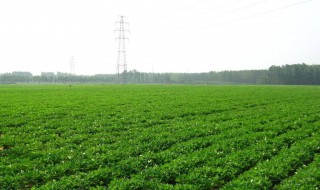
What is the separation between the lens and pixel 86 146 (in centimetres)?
1475

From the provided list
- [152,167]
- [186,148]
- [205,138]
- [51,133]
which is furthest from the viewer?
[51,133]

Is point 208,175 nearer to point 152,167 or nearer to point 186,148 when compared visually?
point 152,167

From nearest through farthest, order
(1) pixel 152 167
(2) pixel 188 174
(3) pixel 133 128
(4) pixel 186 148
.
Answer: (2) pixel 188 174, (1) pixel 152 167, (4) pixel 186 148, (3) pixel 133 128

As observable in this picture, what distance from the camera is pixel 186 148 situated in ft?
46.7

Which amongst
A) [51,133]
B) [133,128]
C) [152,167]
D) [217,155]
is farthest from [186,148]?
[51,133]

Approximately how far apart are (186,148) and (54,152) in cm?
Result: 628

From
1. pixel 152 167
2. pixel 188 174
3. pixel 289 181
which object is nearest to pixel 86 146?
pixel 152 167

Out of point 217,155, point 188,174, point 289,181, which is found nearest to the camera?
point 289,181

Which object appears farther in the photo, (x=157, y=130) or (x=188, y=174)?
(x=157, y=130)

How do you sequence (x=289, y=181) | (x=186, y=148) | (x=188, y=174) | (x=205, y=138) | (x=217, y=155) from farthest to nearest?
(x=205, y=138) → (x=186, y=148) → (x=217, y=155) → (x=188, y=174) → (x=289, y=181)

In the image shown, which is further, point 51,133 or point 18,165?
point 51,133

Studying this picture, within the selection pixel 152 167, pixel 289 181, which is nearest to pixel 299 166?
pixel 289 181

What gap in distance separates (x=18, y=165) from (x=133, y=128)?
8.59 m

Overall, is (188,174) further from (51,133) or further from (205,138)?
(51,133)
